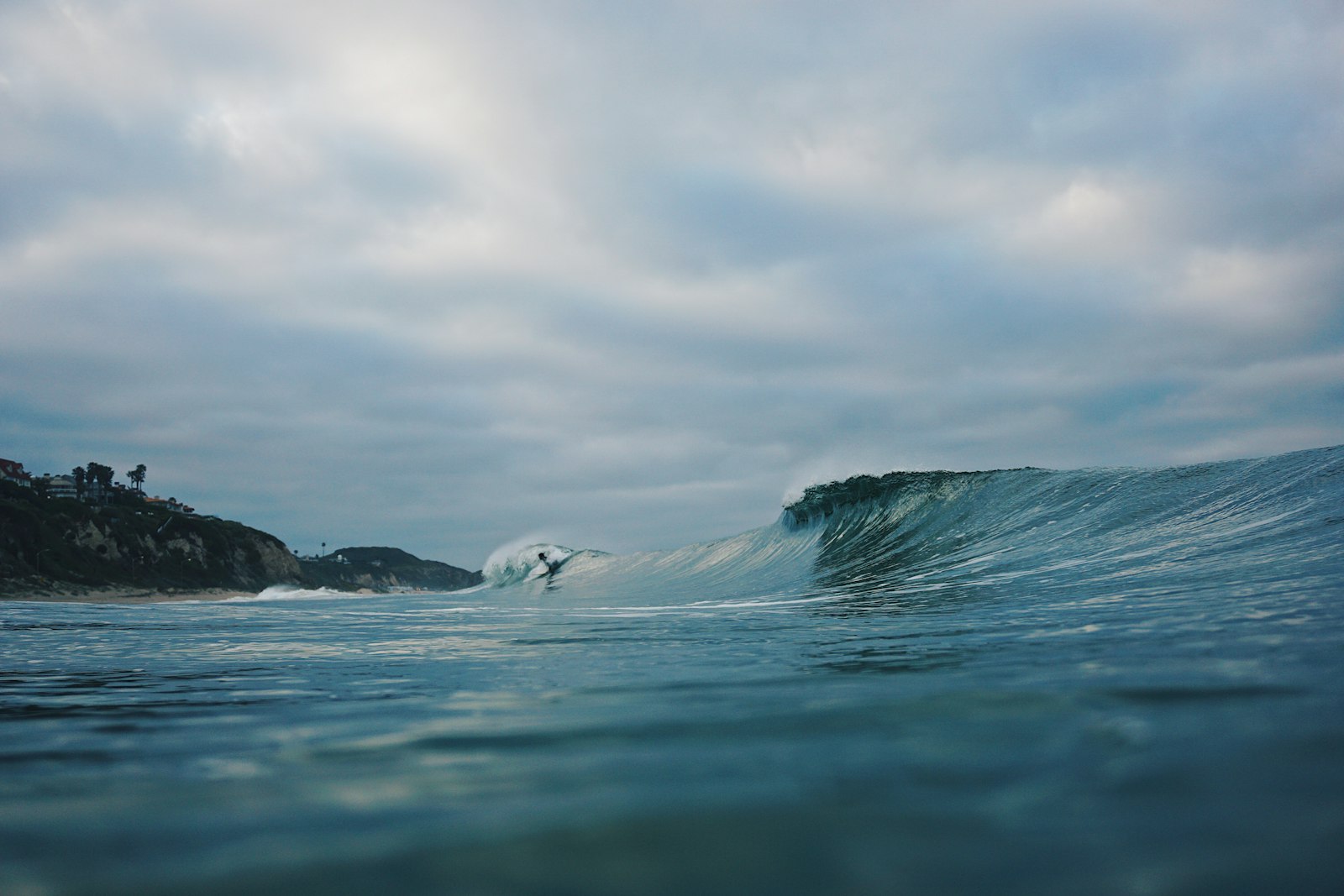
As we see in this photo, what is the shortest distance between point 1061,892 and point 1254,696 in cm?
160

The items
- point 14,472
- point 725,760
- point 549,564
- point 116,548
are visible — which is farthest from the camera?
point 14,472

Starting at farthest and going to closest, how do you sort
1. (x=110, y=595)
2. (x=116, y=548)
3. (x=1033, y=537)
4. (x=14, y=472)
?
1. (x=14, y=472)
2. (x=116, y=548)
3. (x=110, y=595)
4. (x=1033, y=537)

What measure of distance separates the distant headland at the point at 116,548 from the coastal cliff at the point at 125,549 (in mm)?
91

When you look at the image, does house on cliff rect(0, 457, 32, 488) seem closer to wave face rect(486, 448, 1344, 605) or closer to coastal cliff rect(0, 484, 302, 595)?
coastal cliff rect(0, 484, 302, 595)

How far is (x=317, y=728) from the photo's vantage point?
8.82ft

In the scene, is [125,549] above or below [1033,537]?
below

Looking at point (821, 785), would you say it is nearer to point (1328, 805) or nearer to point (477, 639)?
point (1328, 805)

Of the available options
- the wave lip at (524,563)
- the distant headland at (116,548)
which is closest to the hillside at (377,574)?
the distant headland at (116,548)

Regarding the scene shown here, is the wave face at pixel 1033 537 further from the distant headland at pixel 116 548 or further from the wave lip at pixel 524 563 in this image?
the distant headland at pixel 116 548

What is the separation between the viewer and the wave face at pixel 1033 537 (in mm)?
7352

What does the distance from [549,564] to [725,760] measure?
28866mm

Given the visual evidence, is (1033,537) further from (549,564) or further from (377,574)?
(377,574)

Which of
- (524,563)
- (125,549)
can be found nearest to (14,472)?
(125,549)

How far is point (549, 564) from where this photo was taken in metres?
30.2
